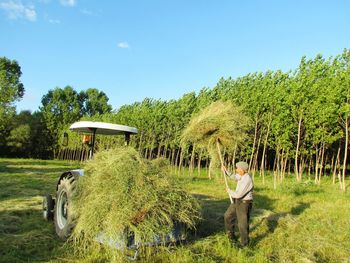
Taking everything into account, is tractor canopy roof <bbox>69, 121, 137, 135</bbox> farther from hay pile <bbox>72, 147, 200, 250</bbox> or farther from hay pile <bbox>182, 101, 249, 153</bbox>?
hay pile <bbox>72, 147, 200, 250</bbox>

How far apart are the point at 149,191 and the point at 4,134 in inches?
2109

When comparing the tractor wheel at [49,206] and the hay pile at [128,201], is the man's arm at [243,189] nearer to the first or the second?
the hay pile at [128,201]

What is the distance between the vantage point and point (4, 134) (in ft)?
173

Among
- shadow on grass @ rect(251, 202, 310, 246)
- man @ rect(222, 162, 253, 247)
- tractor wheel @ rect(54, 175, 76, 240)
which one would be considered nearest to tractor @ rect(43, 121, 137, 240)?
tractor wheel @ rect(54, 175, 76, 240)

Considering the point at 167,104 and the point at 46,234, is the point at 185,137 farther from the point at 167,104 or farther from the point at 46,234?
the point at 167,104

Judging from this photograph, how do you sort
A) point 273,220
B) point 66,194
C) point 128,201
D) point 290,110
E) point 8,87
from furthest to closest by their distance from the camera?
point 8,87 → point 290,110 → point 273,220 → point 66,194 → point 128,201

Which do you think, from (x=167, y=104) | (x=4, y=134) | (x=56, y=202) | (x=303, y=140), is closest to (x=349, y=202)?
(x=303, y=140)

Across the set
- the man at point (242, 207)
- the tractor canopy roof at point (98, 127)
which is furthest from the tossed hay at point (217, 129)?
the tractor canopy roof at point (98, 127)

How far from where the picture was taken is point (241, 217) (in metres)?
6.47

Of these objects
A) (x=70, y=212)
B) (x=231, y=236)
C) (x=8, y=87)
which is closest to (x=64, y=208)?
(x=70, y=212)

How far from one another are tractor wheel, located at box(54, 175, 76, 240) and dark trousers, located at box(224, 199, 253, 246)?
2.87 m

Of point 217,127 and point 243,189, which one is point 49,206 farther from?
point 243,189

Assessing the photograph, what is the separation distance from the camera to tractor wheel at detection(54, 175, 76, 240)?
6087 millimetres

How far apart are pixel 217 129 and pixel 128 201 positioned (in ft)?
10.3
